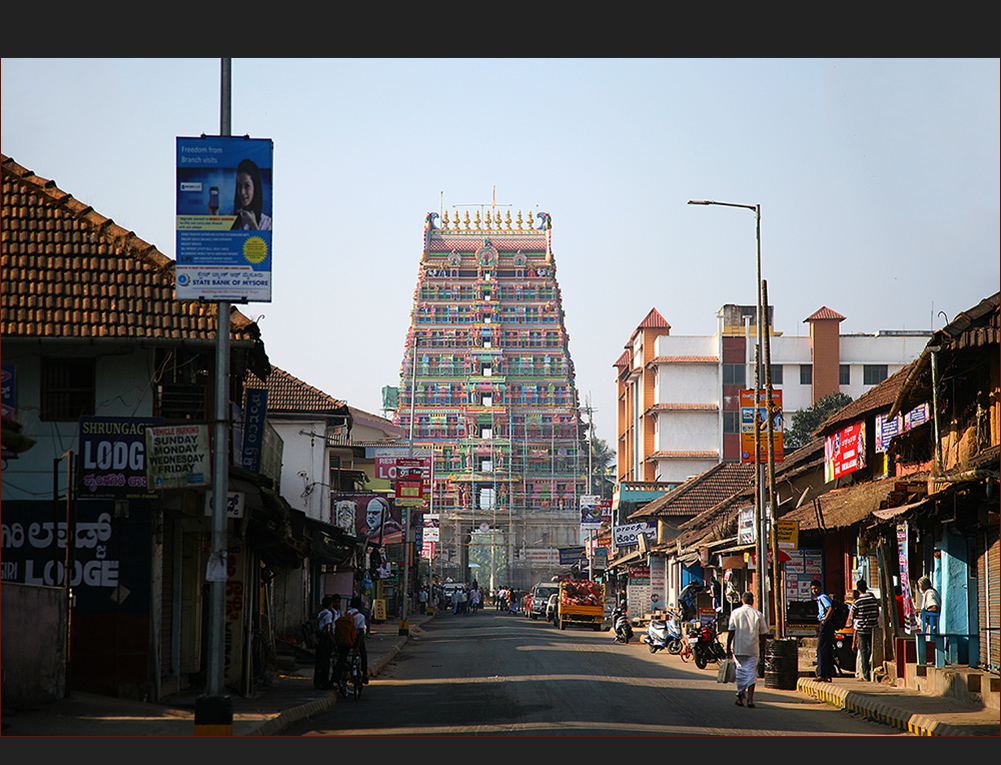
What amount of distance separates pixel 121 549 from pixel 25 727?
423 cm

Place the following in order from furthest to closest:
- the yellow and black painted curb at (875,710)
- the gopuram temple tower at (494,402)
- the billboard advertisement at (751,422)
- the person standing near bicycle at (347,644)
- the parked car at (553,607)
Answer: the gopuram temple tower at (494,402) < the parked car at (553,607) < the billboard advertisement at (751,422) < the person standing near bicycle at (347,644) < the yellow and black painted curb at (875,710)

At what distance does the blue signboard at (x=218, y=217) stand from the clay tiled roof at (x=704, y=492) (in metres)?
39.8

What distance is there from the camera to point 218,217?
13633 mm

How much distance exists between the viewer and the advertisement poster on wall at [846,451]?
26781mm

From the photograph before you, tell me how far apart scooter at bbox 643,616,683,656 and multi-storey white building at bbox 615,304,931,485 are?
4770 cm

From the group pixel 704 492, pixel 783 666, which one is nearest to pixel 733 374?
pixel 704 492

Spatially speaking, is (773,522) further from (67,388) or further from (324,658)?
(67,388)

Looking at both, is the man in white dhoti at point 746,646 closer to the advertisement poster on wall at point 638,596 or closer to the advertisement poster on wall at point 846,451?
the advertisement poster on wall at point 846,451

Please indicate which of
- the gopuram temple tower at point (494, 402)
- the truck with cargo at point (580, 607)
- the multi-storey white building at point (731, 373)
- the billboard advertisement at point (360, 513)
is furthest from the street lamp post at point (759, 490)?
the gopuram temple tower at point (494, 402)

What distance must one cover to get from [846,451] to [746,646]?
11.6 metres

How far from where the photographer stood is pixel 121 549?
58.2ft

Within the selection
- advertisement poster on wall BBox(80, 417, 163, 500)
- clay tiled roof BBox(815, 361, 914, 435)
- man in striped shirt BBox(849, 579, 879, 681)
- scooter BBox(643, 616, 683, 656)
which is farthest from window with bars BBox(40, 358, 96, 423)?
scooter BBox(643, 616, 683, 656)

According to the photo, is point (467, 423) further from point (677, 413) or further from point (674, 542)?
point (674, 542)

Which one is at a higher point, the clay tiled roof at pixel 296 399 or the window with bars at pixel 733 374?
the window with bars at pixel 733 374
